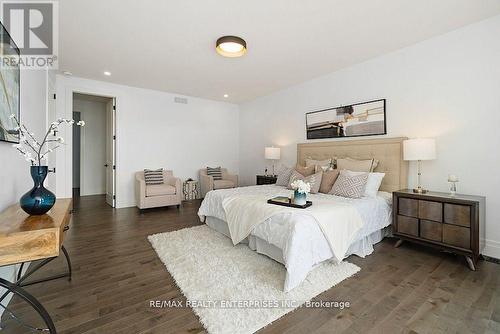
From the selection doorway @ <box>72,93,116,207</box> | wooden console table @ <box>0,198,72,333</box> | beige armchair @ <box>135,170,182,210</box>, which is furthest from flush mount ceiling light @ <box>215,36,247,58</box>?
doorway @ <box>72,93,116,207</box>

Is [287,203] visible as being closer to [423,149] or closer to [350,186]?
[350,186]

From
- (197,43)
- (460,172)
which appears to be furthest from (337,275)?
(197,43)

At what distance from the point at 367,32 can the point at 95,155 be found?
7.31 meters

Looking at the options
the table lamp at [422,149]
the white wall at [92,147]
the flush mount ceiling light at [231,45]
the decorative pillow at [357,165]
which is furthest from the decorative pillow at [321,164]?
the white wall at [92,147]

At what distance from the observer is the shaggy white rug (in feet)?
5.34

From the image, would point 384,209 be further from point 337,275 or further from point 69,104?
point 69,104

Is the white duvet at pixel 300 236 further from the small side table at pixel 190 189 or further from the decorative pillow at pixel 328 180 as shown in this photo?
the small side table at pixel 190 189

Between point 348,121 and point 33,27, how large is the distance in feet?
14.9

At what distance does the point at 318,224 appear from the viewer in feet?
7.13

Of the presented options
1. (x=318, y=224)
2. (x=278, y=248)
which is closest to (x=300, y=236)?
(x=318, y=224)

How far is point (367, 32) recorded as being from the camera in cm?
285

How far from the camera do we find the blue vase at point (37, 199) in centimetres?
146

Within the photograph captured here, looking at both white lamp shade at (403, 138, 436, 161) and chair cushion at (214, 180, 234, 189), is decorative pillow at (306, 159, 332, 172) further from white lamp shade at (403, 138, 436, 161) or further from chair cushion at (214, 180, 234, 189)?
chair cushion at (214, 180, 234, 189)

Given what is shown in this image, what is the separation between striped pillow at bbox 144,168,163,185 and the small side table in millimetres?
789
